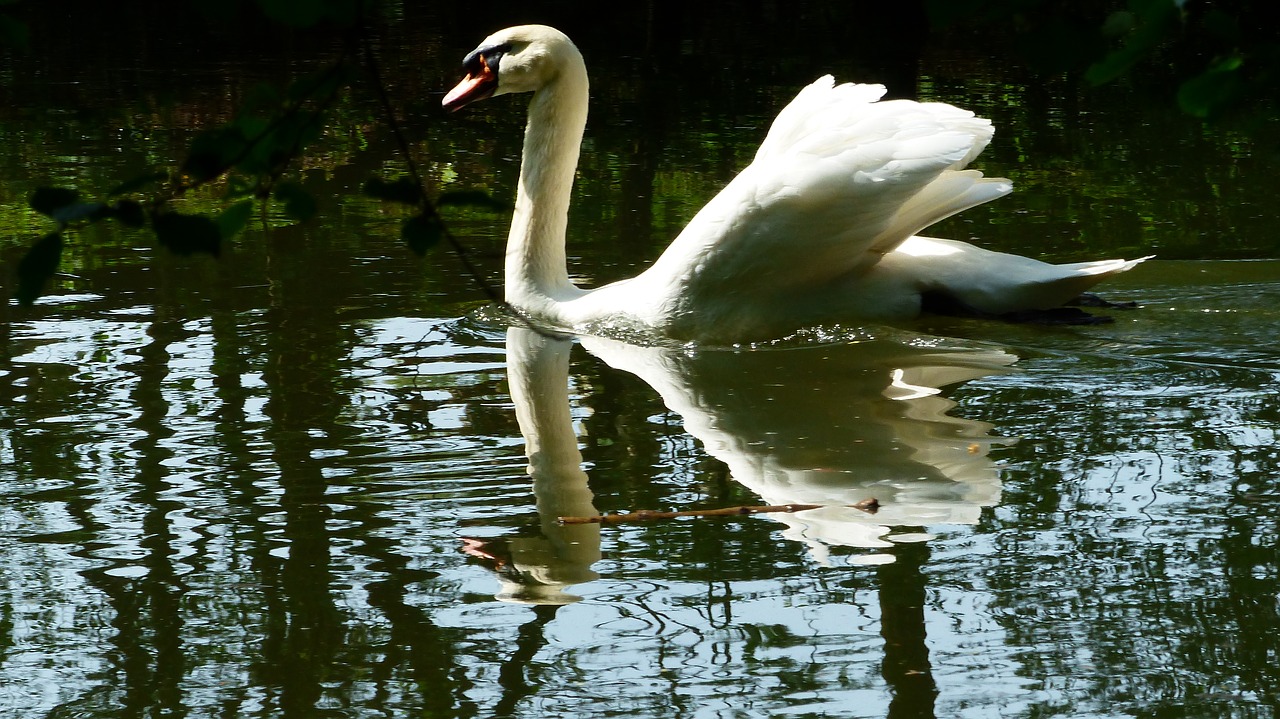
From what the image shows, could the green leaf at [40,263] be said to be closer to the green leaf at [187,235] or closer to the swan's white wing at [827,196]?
the green leaf at [187,235]

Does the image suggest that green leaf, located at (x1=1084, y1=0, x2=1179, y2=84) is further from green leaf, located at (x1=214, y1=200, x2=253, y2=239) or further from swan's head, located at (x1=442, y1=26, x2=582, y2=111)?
swan's head, located at (x1=442, y1=26, x2=582, y2=111)

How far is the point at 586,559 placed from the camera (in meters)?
4.36

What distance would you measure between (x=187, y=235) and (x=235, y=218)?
114 mm

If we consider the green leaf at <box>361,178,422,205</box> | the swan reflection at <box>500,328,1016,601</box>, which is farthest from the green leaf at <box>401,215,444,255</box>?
the swan reflection at <box>500,328,1016,601</box>

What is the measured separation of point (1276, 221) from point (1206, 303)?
8.35 feet

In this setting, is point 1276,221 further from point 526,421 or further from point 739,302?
point 526,421

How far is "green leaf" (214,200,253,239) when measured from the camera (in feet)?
7.33

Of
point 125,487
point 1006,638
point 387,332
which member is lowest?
point 1006,638

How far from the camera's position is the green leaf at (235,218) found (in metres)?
2.23

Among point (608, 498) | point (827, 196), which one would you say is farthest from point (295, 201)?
point (827, 196)

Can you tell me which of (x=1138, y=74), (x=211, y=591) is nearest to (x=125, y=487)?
(x=211, y=591)

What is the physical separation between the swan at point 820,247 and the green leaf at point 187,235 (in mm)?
4401

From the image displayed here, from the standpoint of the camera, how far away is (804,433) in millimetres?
5664

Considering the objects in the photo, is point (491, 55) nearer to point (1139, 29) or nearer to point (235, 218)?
point (235, 218)
